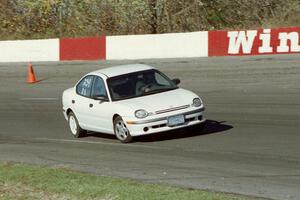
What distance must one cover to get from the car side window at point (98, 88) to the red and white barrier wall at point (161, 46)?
41.1 feet

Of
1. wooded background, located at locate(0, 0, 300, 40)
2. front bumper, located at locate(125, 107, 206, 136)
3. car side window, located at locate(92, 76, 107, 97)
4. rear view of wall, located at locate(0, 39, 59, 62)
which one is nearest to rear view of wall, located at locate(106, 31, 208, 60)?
rear view of wall, located at locate(0, 39, 59, 62)

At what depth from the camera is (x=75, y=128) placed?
15359 mm

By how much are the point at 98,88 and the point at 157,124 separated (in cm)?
198

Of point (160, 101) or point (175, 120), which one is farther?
point (160, 101)

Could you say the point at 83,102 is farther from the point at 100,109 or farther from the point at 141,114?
the point at 141,114

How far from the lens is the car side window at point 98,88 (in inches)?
559

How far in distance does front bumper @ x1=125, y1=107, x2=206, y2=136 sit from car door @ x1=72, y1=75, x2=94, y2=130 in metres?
1.66

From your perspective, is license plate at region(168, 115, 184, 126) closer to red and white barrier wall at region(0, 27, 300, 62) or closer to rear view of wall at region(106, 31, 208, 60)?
red and white barrier wall at region(0, 27, 300, 62)

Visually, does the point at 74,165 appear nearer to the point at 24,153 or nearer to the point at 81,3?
the point at 24,153

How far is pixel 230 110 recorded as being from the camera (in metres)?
16.7

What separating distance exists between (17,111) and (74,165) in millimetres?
9326

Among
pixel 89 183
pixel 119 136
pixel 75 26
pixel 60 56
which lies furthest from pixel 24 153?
pixel 75 26

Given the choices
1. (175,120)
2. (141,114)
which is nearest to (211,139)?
(175,120)

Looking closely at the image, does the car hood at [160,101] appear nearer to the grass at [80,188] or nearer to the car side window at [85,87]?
the car side window at [85,87]
